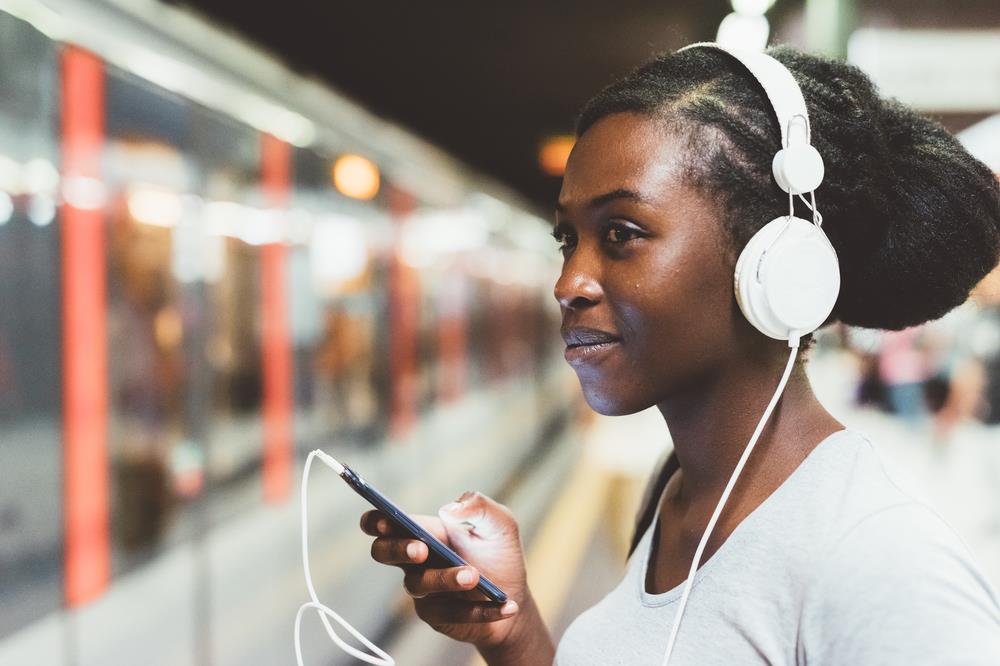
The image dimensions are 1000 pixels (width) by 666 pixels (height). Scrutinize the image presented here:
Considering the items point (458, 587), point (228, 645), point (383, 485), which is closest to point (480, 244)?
point (383, 485)

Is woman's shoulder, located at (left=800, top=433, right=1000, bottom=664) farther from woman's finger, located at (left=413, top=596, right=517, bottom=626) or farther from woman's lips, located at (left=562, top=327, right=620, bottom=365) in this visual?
woman's finger, located at (left=413, top=596, right=517, bottom=626)

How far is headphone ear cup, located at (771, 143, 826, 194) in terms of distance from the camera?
2.45ft

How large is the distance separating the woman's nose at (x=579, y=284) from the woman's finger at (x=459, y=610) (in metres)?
0.35

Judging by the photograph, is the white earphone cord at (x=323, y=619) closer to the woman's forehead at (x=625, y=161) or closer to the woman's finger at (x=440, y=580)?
the woman's finger at (x=440, y=580)

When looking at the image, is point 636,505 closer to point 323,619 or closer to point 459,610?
point 459,610

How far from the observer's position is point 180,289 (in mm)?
3148

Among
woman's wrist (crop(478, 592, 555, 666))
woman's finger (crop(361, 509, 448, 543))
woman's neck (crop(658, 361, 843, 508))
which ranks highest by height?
woman's neck (crop(658, 361, 843, 508))

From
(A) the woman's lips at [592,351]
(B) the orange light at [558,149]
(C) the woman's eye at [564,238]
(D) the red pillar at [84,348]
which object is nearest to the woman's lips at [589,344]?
(A) the woman's lips at [592,351]

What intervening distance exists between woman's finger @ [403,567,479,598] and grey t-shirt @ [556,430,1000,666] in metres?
0.15

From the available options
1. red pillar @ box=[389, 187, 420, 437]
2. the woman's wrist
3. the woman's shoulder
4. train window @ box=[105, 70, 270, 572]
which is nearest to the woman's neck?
the woman's shoulder

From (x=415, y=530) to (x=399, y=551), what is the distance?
0.04 m

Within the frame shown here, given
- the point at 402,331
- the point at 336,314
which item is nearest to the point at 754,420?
the point at 336,314

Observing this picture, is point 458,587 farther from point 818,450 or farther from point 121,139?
point 121,139

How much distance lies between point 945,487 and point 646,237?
4.20m
